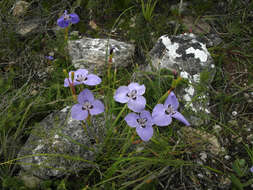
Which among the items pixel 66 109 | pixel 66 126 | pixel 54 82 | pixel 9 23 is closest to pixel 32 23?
pixel 9 23

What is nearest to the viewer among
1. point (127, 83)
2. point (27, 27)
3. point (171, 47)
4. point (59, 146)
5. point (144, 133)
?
point (144, 133)

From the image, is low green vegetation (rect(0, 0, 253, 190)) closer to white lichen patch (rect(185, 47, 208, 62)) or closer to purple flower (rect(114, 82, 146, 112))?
white lichen patch (rect(185, 47, 208, 62))

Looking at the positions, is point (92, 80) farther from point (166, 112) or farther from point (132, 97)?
point (166, 112)

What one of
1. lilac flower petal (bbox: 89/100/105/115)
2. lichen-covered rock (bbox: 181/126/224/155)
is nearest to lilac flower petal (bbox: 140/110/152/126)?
lilac flower petal (bbox: 89/100/105/115)

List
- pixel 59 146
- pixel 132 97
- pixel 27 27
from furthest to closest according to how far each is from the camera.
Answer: pixel 27 27 < pixel 59 146 < pixel 132 97

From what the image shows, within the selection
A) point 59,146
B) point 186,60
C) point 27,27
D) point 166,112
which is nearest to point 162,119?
point 166,112

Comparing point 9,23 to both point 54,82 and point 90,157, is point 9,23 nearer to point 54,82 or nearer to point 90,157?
point 54,82

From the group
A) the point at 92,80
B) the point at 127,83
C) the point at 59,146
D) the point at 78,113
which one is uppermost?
the point at 92,80

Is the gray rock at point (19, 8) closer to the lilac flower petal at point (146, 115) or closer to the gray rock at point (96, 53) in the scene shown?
the gray rock at point (96, 53)

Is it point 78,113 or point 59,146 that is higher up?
point 78,113
